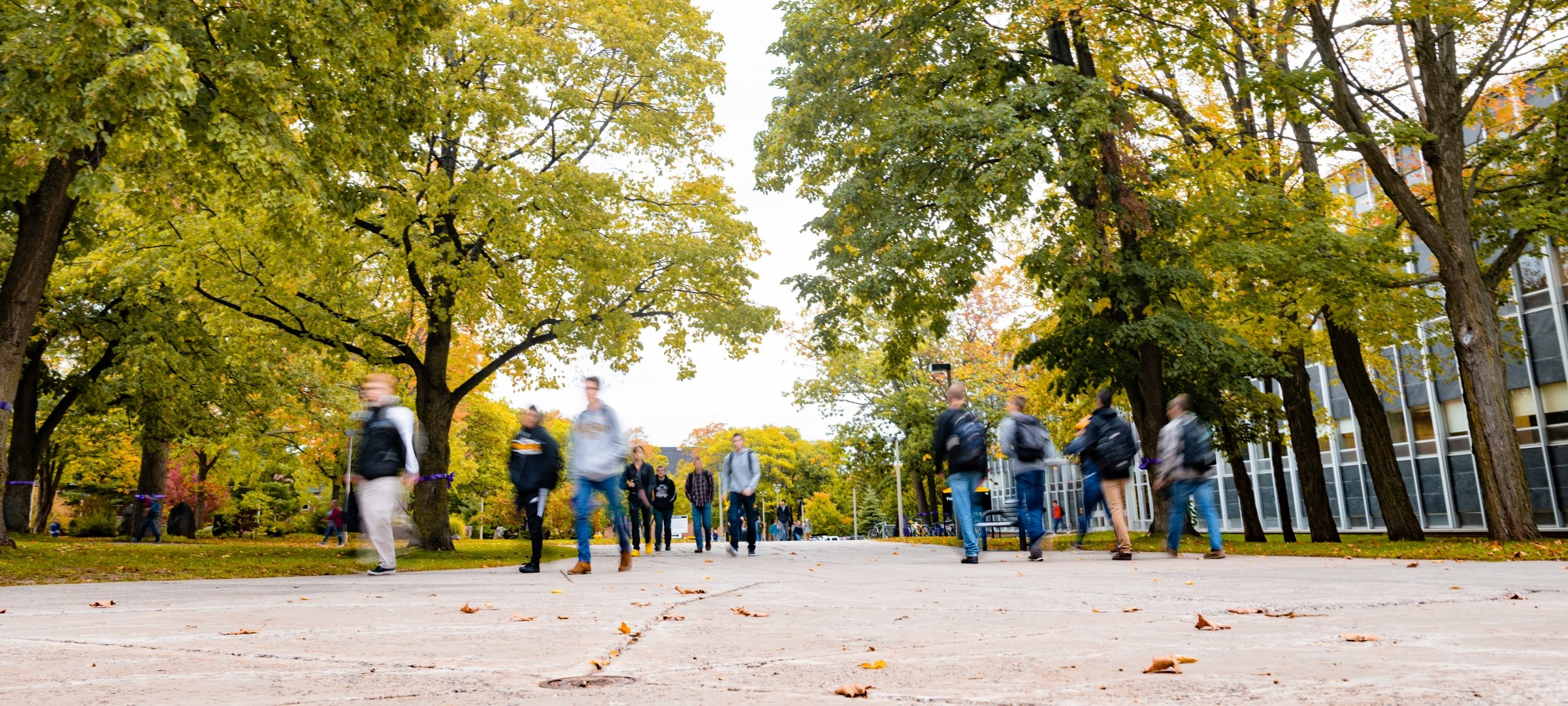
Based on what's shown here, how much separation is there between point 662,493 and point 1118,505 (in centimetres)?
886

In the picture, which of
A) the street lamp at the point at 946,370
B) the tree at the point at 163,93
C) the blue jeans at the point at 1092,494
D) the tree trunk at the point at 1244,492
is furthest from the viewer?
the street lamp at the point at 946,370

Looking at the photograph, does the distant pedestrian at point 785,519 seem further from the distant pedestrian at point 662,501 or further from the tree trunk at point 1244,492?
the distant pedestrian at point 662,501

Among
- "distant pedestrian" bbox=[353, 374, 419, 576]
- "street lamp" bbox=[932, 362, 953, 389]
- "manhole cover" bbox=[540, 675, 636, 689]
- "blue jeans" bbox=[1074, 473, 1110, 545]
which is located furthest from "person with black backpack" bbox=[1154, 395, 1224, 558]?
"manhole cover" bbox=[540, 675, 636, 689]

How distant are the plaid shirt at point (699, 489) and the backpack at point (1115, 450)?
7.21 meters

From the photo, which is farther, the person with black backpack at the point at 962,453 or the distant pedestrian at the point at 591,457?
the person with black backpack at the point at 962,453

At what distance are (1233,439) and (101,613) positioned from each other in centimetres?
2007

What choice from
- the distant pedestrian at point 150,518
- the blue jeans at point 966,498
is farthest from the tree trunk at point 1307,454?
the distant pedestrian at point 150,518

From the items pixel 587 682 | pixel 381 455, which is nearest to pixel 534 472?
pixel 381 455

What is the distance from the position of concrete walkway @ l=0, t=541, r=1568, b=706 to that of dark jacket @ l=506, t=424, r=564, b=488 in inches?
108

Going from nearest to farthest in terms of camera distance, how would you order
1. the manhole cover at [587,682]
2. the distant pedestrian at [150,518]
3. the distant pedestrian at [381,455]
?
the manhole cover at [587,682]
the distant pedestrian at [381,455]
the distant pedestrian at [150,518]

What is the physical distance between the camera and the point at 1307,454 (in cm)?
1941

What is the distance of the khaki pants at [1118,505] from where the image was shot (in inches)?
480

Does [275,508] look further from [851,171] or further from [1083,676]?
[1083,676]

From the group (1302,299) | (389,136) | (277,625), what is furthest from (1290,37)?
(277,625)
